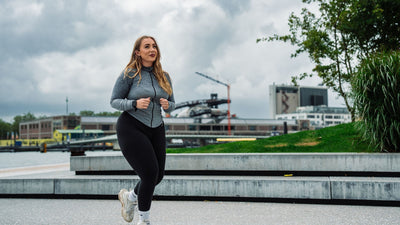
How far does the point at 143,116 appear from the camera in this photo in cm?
365

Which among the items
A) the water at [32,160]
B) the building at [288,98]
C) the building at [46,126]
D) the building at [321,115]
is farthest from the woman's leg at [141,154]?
the building at [288,98]

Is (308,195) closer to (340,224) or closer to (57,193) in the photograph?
(340,224)

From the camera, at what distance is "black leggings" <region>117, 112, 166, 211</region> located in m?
3.48

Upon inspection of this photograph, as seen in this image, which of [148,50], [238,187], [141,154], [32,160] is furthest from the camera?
[32,160]

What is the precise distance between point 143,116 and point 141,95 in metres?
0.21

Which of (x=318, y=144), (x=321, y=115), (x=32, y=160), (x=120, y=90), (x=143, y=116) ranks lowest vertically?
(x=32, y=160)

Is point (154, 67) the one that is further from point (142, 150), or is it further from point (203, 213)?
point (203, 213)

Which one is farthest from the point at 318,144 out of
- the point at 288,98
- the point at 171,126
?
the point at 288,98

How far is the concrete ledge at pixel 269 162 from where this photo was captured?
19.9ft

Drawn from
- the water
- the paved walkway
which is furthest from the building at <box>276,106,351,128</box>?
the paved walkway

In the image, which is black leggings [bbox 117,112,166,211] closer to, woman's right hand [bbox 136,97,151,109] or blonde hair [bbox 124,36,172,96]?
woman's right hand [bbox 136,97,151,109]

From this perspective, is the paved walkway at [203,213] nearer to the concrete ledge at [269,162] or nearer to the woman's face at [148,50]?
the concrete ledge at [269,162]

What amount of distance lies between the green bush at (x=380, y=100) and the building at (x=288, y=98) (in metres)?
180

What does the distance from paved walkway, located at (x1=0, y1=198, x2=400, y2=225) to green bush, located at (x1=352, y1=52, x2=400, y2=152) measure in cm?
204
